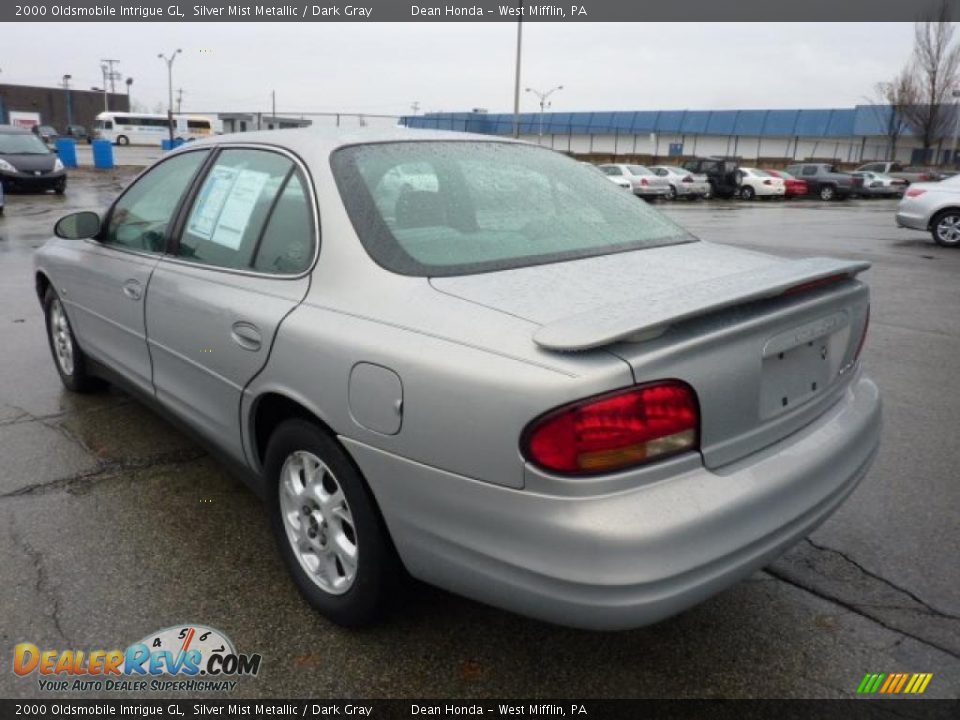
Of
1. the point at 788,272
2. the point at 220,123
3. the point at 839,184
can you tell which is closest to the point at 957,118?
the point at 839,184

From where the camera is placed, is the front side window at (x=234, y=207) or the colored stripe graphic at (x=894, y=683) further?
the front side window at (x=234, y=207)

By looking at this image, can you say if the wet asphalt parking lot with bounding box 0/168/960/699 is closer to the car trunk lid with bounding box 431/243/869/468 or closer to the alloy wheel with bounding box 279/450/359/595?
the alloy wheel with bounding box 279/450/359/595

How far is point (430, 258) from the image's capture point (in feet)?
7.84

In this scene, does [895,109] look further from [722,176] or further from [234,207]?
[234,207]

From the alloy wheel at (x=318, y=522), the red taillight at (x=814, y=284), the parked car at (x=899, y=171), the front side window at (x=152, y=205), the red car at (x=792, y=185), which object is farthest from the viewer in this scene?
the parked car at (x=899, y=171)

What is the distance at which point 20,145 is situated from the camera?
20125 millimetres

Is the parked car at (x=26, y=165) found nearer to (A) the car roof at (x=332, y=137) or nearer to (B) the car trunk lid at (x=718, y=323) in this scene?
(A) the car roof at (x=332, y=137)

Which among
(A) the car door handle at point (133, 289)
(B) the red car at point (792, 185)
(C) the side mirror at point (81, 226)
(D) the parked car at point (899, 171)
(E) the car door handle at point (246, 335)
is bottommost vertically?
(B) the red car at point (792, 185)

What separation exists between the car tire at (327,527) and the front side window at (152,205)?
4.63ft

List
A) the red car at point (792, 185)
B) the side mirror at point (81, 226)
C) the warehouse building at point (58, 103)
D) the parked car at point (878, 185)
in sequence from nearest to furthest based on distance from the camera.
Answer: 1. the side mirror at point (81, 226)
2. the red car at point (792, 185)
3. the parked car at point (878, 185)
4. the warehouse building at point (58, 103)

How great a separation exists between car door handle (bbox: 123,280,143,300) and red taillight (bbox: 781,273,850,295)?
2679 millimetres

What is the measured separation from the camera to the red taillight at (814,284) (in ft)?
7.40

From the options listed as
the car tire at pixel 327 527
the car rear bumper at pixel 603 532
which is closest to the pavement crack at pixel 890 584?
the car rear bumper at pixel 603 532

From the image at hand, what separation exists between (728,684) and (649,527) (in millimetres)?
816
